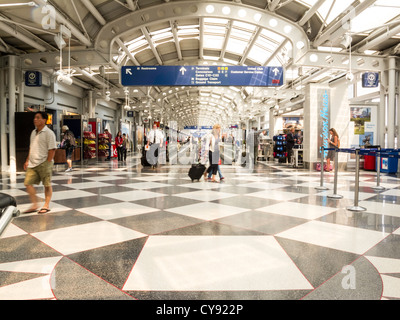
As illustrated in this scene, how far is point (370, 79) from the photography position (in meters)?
11.0

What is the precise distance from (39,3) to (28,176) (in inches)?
190

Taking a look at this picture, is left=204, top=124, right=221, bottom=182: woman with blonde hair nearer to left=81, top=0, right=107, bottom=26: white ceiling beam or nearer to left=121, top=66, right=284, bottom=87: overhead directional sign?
left=121, top=66, right=284, bottom=87: overhead directional sign

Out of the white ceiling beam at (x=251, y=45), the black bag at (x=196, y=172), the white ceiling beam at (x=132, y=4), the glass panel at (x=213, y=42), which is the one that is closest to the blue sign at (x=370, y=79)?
the white ceiling beam at (x=251, y=45)

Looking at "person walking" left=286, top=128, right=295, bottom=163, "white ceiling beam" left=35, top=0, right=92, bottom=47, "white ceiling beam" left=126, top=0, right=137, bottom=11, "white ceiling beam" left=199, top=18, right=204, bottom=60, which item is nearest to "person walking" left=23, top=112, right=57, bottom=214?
"white ceiling beam" left=35, top=0, right=92, bottom=47

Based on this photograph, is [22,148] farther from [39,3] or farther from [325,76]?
[325,76]

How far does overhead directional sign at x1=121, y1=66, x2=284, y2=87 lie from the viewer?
11633mm

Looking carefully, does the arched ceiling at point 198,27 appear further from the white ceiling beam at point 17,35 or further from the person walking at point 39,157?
the person walking at point 39,157

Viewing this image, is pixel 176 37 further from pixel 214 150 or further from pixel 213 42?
pixel 214 150

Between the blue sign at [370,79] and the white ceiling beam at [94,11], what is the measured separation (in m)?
9.49

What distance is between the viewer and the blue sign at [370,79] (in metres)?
11.0

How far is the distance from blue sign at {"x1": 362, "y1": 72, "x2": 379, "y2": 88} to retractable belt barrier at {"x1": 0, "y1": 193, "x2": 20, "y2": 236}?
39.8ft

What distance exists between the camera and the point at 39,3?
6941 mm

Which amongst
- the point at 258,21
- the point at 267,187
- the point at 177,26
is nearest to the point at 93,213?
the point at 267,187

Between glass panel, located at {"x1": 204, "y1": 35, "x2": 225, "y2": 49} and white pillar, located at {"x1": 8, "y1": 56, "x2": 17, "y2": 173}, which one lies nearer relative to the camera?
white pillar, located at {"x1": 8, "y1": 56, "x2": 17, "y2": 173}
